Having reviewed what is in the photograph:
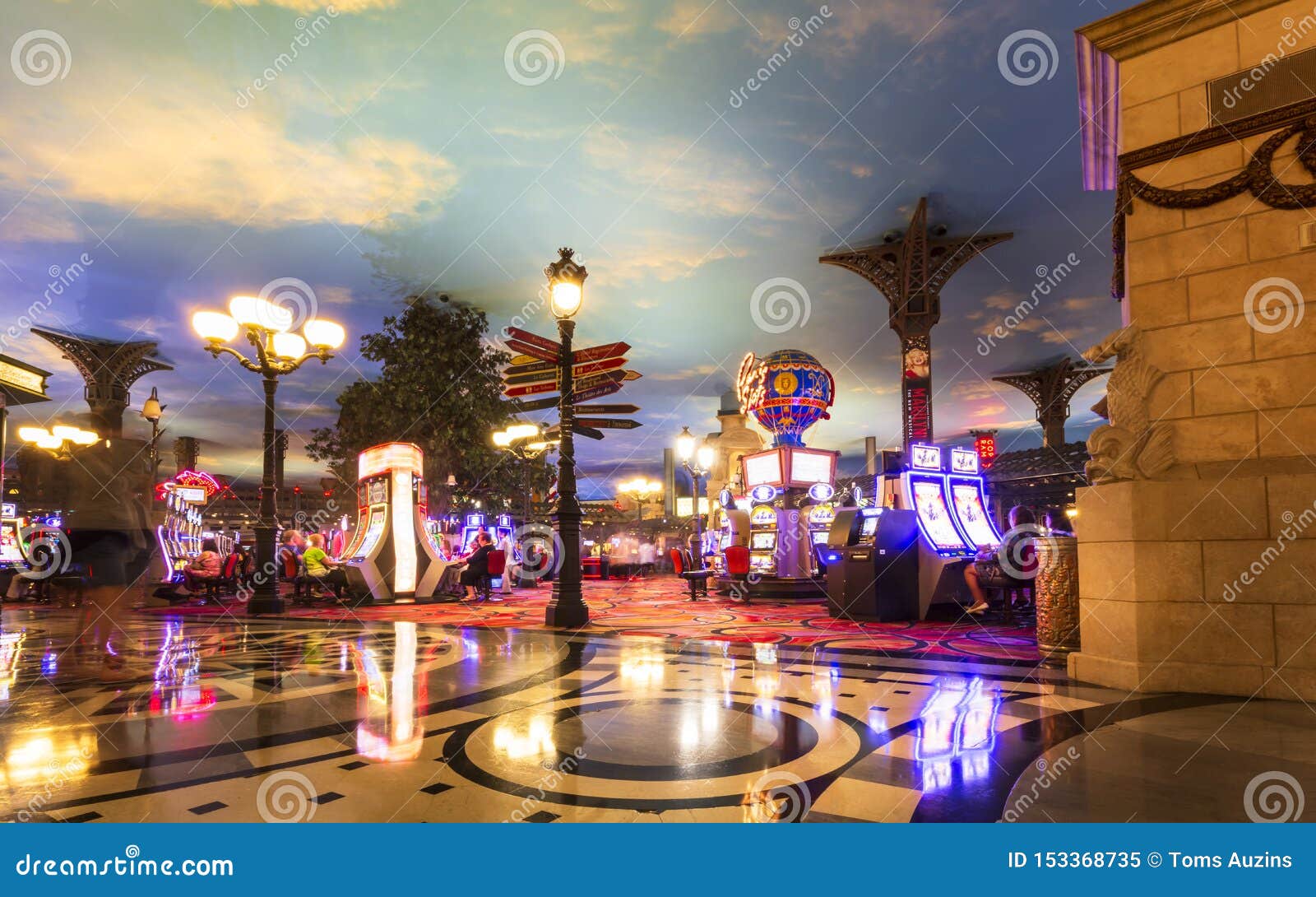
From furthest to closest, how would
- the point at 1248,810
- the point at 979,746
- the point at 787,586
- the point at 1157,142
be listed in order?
1. the point at 787,586
2. the point at 1157,142
3. the point at 979,746
4. the point at 1248,810

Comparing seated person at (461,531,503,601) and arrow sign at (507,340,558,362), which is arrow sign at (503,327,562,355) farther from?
seated person at (461,531,503,601)

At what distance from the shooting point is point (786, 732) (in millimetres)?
3371

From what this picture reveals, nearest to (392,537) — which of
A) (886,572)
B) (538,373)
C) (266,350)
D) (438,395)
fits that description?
(266,350)

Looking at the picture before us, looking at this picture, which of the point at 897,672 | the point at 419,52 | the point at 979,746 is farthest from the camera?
the point at 419,52

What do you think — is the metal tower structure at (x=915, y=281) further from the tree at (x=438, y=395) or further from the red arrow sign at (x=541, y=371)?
the red arrow sign at (x=541, y=371)

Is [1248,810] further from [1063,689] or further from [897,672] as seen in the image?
[897,672]

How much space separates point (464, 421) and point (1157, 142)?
15363 millimetres

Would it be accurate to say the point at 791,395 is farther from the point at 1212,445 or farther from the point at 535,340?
the point at 1212,445

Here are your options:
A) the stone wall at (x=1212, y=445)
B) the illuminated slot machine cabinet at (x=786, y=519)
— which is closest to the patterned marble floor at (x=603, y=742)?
the stone wall at (x=1212, y=445)

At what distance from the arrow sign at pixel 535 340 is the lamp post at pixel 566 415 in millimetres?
81

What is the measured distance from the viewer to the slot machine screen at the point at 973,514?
9.63 m

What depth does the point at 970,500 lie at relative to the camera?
10039 mm

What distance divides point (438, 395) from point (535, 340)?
33.1 feet

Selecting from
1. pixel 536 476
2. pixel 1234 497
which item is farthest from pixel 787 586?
pixel 1234 497
